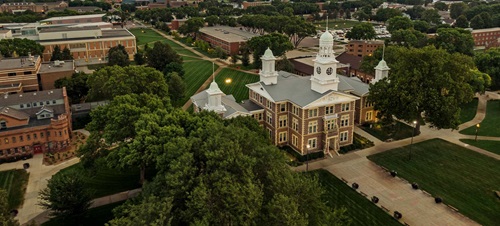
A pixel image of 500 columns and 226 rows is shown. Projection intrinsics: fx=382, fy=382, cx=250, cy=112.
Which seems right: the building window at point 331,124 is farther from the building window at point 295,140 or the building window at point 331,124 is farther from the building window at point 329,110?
the building window at point 295,140

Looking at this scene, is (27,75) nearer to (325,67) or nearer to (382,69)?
(325,67)

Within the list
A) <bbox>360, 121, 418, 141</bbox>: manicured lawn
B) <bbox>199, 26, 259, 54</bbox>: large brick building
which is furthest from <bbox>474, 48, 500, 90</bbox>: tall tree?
<bbox>199, 26, 259, 54</bbox>: large brick building

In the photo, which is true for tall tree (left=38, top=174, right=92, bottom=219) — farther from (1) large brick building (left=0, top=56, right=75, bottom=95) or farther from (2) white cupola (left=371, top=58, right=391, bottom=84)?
(2) white cupola (left=371, top=58, right=391, bottom=84)

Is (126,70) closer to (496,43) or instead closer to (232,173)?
(232,173)

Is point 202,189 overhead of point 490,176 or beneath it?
overhead

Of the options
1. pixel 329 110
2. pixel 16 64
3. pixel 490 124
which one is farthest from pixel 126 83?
pixel 490 124

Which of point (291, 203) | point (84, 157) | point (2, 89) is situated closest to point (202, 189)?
point (291, 203)
